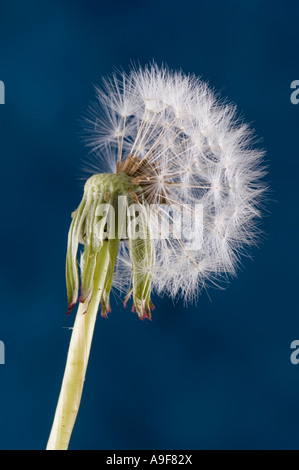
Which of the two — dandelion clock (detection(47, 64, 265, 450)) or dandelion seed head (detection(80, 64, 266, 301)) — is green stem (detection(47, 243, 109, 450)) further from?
dandelion seed head (detection(80, 64, 266, 301))

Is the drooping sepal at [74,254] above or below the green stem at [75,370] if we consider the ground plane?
above

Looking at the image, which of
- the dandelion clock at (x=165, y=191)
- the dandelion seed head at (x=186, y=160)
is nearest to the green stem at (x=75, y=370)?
the dandelion clock at (x=165, y=191)

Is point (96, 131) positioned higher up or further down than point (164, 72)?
further down

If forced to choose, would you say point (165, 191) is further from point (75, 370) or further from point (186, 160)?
point (75, 370)

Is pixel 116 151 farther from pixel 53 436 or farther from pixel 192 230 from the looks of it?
pixel 53 436

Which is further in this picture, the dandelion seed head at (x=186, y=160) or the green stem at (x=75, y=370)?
the dandelion seed head at (x=186, y=160)

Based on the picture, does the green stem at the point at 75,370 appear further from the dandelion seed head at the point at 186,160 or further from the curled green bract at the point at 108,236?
the dandelion seed head at the point at 186,160

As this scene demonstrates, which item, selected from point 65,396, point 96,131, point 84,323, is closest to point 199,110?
point 96,131

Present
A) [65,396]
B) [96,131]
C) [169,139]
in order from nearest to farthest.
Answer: [65,396] < [169,139] < [96,131]
